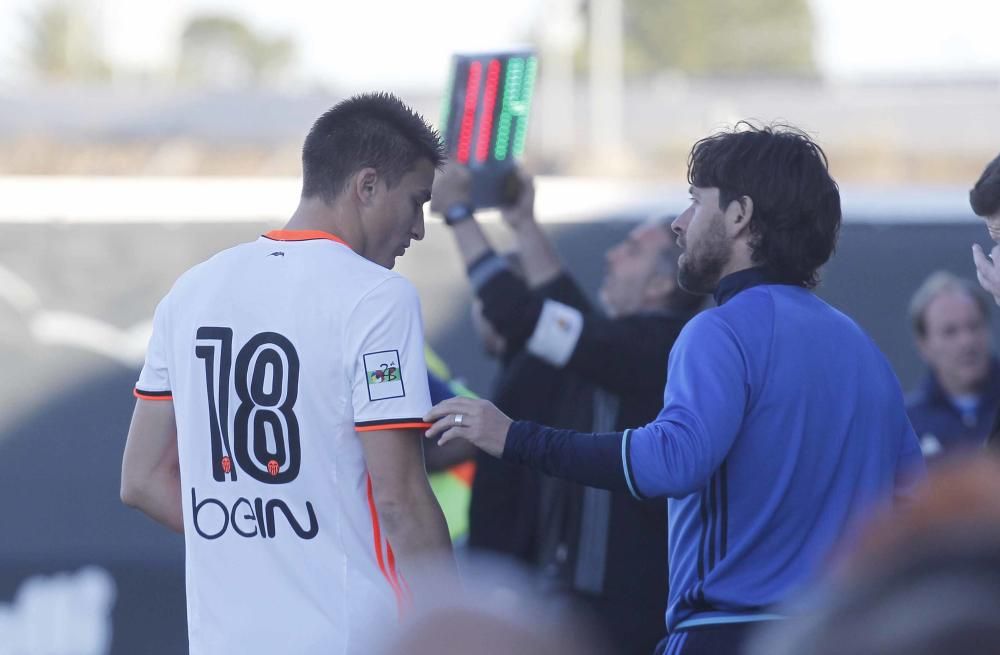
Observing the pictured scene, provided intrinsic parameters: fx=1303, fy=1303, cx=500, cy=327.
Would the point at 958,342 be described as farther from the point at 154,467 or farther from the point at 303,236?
the point at 154,467

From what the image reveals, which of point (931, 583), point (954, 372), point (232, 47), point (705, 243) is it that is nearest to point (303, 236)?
point (705, 243)

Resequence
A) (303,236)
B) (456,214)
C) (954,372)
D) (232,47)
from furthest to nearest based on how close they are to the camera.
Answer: (232,47), (954,372), (456,214), (303,236)

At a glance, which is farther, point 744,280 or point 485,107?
point 485,107

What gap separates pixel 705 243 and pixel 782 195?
0.59 feet

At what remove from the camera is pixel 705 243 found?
8.73 ft

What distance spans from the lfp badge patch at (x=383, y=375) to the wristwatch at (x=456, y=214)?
4.46 feet

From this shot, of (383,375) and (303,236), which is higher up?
(303,236)

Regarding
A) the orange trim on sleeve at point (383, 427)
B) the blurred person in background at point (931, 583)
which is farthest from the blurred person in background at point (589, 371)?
the blurred person in background at point (931, 583)

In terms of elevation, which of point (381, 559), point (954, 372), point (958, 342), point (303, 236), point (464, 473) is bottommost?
point (464, 473)

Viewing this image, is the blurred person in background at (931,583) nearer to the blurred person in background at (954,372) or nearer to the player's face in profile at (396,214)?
the player's face in profile at (396,214)

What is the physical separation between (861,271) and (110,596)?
3.50 meters

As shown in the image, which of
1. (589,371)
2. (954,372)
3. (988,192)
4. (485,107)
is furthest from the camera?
(954,372)

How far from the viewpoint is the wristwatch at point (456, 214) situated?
149 inches

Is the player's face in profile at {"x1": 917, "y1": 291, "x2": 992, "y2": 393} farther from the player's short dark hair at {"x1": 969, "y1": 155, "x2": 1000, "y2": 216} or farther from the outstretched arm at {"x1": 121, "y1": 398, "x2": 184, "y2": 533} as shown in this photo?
the outstretched arm at {"x1": 121, "y1": 398, "x2": 184, "y2": 533}
